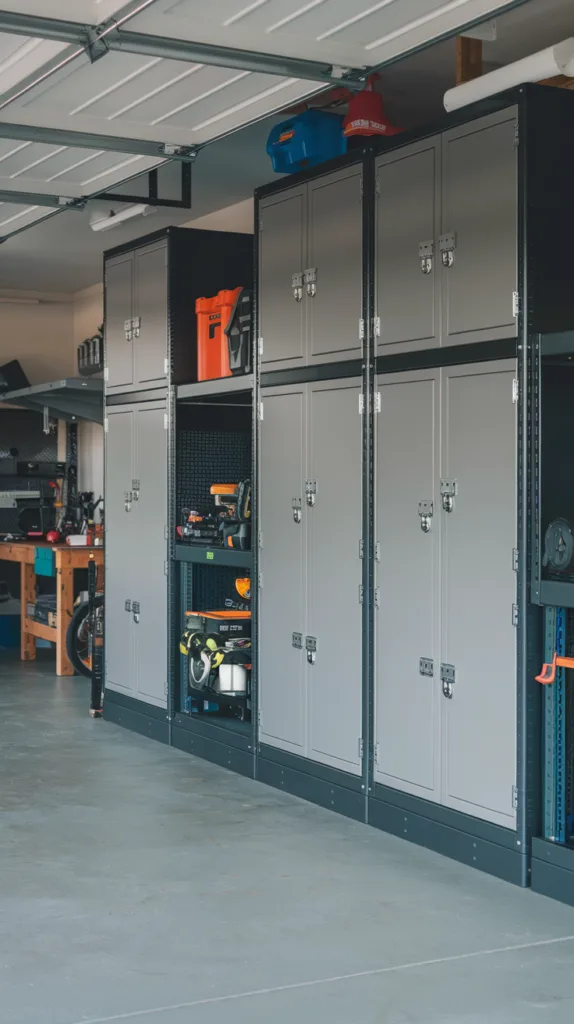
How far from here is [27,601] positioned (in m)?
10.9

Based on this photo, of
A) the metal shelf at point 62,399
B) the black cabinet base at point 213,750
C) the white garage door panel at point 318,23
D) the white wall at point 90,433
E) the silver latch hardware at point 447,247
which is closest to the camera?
the white garage door panel at point 318,23

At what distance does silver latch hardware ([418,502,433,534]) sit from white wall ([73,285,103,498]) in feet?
23.8

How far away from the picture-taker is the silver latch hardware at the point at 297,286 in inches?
240

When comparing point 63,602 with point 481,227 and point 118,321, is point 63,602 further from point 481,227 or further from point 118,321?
point 481,227

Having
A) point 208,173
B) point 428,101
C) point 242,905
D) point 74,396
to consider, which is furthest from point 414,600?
point 74,396

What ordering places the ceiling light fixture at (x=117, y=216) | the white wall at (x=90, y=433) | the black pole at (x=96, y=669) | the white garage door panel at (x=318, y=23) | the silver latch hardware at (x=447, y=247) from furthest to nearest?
the white wall at (x=90, y=433) < the black pole at (x=96, y=669) < the ceiling light fixture at (x=117, y=216) < the silver latch hardware at (x=447, y=247) < the white garage door panel at (x=318, y=23)

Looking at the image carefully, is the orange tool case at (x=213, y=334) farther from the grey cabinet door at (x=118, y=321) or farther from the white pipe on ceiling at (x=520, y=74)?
the white pipe on ceiling at (x=520, y=74)

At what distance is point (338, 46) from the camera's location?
183 inches

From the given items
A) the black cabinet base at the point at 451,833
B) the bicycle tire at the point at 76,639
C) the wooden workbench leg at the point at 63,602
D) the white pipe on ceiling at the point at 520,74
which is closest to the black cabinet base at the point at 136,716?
the bicycle tire at the point at 76,639

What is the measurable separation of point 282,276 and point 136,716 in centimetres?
311

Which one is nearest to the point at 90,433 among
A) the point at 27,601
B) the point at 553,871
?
the point at 27,601

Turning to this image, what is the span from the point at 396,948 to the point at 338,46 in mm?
3199

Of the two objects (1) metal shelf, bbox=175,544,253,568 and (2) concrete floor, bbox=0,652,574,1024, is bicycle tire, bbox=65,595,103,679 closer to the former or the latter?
(1) metal shelf, bbox=175,544,253,568

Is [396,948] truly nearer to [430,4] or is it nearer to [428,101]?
[430,4]
